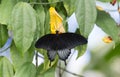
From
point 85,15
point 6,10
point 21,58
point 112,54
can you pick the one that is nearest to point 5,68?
point 21,58

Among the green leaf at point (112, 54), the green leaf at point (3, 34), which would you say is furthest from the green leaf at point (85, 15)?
the green leaf at point (112, 54)

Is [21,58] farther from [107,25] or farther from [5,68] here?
[107,25]

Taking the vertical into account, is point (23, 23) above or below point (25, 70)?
above

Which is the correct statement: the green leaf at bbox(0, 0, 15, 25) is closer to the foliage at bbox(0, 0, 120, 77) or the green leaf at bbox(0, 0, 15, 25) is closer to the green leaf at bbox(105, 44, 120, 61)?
the foliage at bbox(0, 0, 120, 77)

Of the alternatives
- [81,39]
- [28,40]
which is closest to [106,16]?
[81,39]

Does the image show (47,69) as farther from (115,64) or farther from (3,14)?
(115,64)

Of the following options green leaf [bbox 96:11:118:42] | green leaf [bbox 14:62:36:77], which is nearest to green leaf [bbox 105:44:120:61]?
green leaf [bbox 96:11:118:42]
